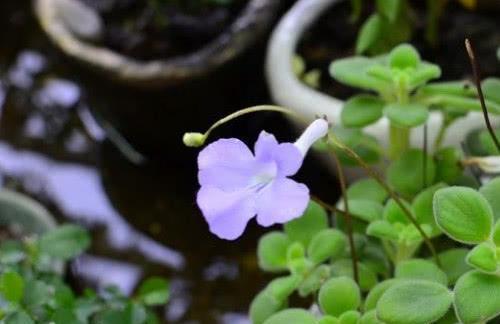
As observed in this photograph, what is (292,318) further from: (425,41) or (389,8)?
(425,41)

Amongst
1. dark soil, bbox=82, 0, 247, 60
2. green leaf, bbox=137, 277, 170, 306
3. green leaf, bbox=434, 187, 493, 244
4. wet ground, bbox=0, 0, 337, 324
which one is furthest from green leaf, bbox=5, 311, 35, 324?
dark soil, bbox=82, 0, 247, 60

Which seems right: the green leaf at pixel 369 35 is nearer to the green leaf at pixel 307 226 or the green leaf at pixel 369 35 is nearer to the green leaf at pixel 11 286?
the green leaf at pixel 307 226

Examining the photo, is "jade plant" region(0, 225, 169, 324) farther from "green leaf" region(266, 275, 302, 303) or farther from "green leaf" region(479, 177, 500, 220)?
"green leaf" region(479, 177, 500, 220)

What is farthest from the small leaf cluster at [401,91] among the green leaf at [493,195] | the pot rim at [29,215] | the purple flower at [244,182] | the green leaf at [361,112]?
the pot rim at [29,215]

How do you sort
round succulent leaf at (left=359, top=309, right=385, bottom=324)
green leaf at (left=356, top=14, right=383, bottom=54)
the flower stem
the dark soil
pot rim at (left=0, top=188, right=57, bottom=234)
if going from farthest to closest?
the dark soil
pot rim at (left=0, top=188, right=57, bottom=234)
green leaf at (left=356, top=14, right=383, bottom=54)
the flower stem
round succulent leaf at (left=359, top=309, right=385, bottom=324)

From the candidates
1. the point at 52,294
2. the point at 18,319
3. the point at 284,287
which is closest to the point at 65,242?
the point at 52,294
